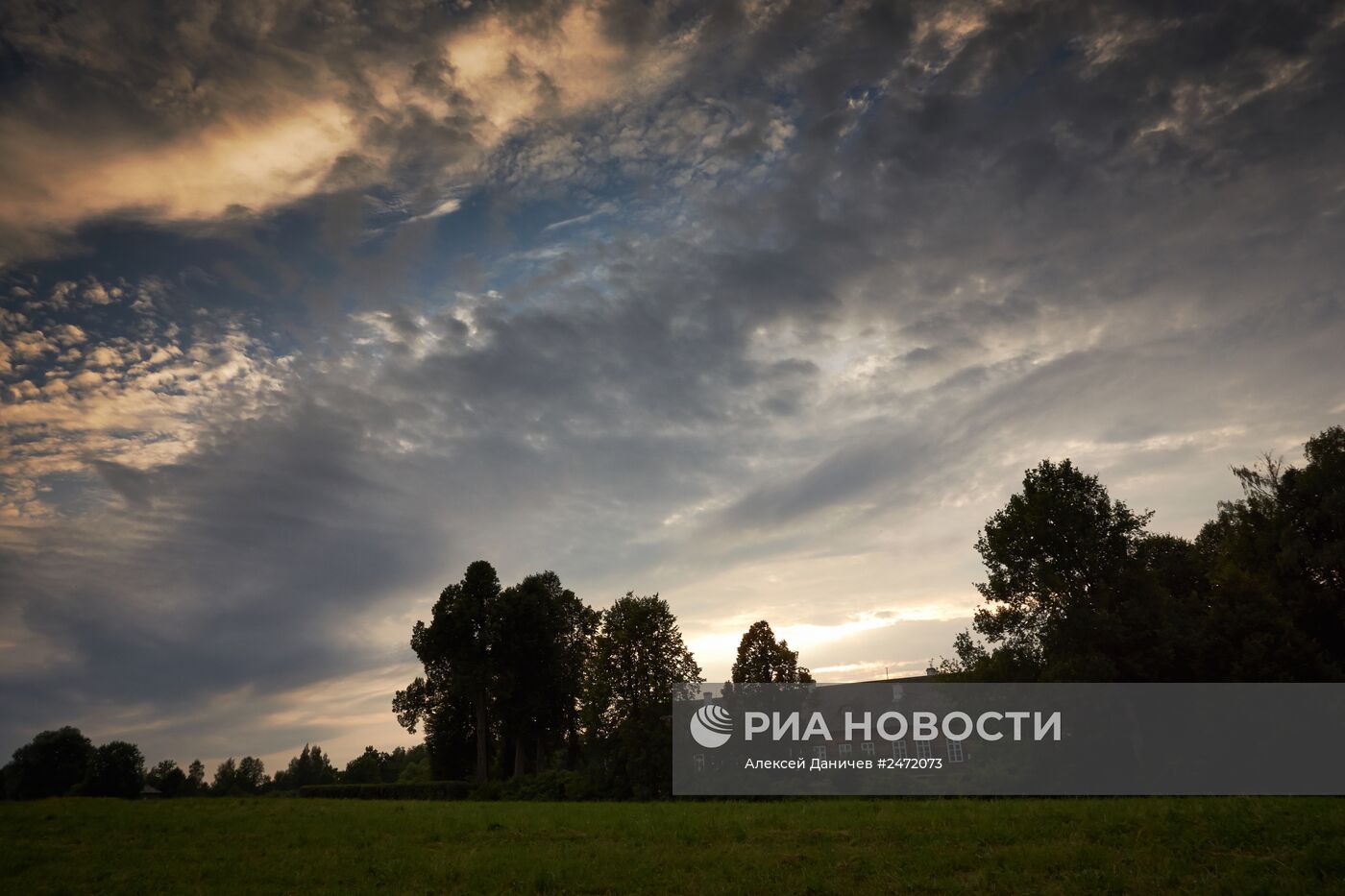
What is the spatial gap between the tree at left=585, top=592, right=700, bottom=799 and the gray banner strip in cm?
771

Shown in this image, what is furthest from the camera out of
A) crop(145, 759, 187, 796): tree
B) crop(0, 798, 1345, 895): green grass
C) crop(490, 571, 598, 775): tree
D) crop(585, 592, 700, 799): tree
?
crop(145, 759, 187, 796): tree

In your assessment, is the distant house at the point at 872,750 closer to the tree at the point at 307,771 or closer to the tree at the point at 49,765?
the tree at the point at 49,765

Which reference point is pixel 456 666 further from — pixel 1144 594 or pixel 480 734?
pixel 1144 594

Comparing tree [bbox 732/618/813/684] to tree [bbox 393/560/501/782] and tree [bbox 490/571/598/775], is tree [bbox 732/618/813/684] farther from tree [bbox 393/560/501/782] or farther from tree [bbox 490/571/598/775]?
tree [bbox 393/560/501/782]

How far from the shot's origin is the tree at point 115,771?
6425cm

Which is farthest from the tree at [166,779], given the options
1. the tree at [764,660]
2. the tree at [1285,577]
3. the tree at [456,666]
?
the tree at [1285,577]

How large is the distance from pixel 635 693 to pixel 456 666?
18.3 metres

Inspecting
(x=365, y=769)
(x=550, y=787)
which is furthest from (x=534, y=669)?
(x=365, y=769)

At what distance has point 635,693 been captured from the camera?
4988cm

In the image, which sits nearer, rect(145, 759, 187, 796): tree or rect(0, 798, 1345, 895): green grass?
rect(0, 798, 1345, 895): green grass


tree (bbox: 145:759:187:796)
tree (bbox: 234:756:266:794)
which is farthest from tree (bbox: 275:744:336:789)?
tree (bbox: 145:759:187:796)

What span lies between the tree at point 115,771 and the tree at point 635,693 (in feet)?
148

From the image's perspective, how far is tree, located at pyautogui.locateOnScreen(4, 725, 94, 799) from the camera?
2446 inches

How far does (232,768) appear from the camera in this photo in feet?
522
